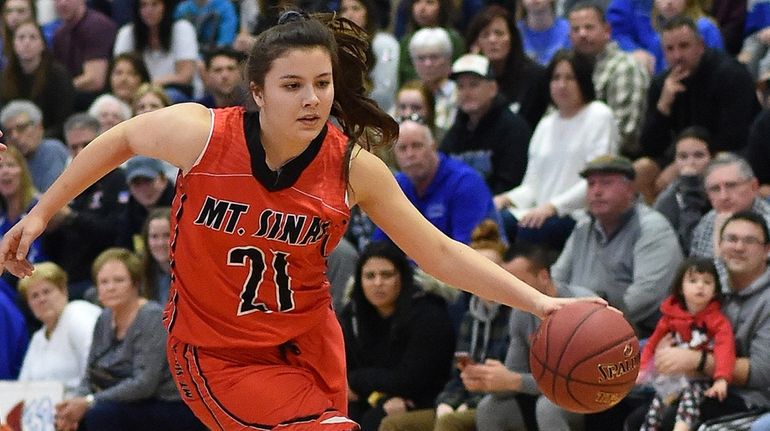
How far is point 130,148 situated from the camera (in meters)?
4.50

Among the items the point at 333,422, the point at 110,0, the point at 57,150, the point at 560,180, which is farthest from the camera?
the point at 110,0

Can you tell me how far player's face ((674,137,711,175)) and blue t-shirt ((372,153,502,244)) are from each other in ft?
3.72

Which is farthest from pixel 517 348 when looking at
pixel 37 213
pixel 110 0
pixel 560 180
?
pixel 110 0

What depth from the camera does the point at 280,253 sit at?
176 inches

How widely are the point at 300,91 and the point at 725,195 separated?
384 cm

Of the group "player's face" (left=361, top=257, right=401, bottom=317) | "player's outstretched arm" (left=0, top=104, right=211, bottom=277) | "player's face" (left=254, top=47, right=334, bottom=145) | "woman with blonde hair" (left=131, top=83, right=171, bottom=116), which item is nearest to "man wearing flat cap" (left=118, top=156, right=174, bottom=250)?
"woman with blonde hair" (left=131, top=83, right=171, bottom=116)

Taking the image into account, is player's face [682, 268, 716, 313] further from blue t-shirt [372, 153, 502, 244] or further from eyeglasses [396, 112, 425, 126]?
eyeglasses [396, 112, 425, 126]

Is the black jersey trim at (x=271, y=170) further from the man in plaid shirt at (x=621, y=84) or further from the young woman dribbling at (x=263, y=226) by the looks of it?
the man in plaid shirt at (x=621, y=84)

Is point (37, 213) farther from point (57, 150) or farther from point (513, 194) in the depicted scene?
point (57, 150)

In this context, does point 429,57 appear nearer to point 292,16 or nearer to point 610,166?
point 610,166

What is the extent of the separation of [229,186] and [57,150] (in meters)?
6.43

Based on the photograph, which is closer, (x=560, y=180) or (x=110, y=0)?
(x=560, y=180)

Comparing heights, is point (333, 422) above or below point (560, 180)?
below

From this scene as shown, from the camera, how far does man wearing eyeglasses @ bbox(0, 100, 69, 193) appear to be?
34.4 ft
